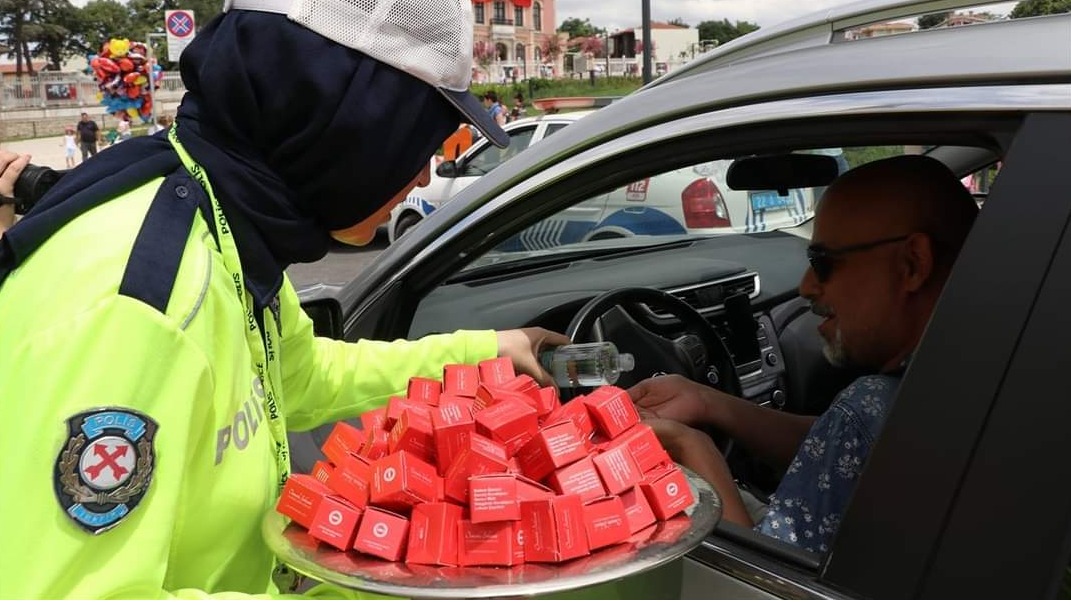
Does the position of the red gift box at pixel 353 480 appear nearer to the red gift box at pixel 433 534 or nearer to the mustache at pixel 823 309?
the red gift box at pixel 433 534

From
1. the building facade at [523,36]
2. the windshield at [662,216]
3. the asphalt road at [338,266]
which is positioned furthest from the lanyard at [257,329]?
the building facade at [523,36]

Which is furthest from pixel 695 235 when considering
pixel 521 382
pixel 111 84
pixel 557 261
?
pixel 111 84

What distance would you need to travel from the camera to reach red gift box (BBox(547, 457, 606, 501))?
1.23m

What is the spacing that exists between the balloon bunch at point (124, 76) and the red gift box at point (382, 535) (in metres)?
25.0

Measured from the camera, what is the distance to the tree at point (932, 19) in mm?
1665

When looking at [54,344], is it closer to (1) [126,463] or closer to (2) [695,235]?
(1) [126,463]

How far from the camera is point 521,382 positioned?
1545 mm

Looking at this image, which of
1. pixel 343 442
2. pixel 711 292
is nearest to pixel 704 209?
pixel 711 292

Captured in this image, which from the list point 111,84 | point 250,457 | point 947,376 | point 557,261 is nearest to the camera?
point 947,376

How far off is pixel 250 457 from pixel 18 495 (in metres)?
0.32

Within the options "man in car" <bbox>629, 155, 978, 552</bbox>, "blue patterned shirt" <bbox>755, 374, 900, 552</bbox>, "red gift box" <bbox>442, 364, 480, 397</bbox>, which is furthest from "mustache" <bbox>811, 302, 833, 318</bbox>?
"red gift box" <bbox>442, 364, 480, 397</bbox>

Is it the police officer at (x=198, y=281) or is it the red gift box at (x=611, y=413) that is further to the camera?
the red gift box at (x=611, y=413)

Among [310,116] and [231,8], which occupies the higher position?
[231,8]

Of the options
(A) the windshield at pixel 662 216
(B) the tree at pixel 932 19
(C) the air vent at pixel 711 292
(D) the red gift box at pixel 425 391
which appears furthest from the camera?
(C) the air vent at pixel 711 292
